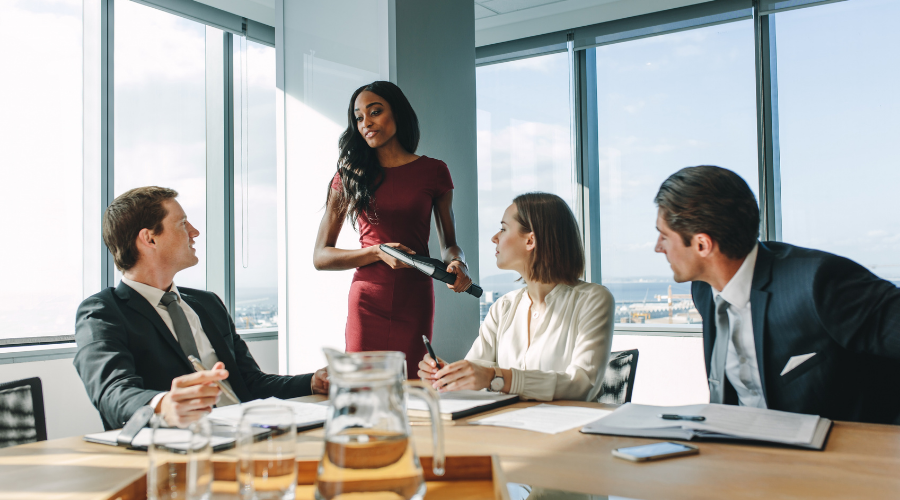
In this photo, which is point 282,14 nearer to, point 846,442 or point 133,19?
point 133,19

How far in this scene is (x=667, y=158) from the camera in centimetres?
459

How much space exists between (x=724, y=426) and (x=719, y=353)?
56cm

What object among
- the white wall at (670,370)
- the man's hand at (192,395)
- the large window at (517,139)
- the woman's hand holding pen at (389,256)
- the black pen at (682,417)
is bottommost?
the white wall at (670,370)

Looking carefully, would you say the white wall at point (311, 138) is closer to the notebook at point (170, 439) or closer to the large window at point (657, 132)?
the notebook at point (170, 439)

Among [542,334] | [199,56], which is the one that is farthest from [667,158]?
[199,56]

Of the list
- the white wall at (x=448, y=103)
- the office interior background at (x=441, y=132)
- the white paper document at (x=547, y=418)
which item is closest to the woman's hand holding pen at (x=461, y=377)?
the white paper document at (x=547, y=418)

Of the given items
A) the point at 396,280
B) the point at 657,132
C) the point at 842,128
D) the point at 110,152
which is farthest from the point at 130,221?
the point at 842,128

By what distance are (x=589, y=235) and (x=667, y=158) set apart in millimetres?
774

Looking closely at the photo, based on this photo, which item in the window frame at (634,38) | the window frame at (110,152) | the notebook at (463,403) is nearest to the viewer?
the notebook at (463,403)

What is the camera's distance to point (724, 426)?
45.8 inches

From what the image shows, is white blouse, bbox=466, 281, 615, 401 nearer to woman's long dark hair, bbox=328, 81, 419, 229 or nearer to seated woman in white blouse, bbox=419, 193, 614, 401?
seated woman in white blouse, bbox=419, 193, 614, 401

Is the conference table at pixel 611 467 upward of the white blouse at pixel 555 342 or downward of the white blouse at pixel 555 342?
downward

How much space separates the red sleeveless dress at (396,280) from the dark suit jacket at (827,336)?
48.4 inches

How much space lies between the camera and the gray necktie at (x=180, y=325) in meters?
1.85
